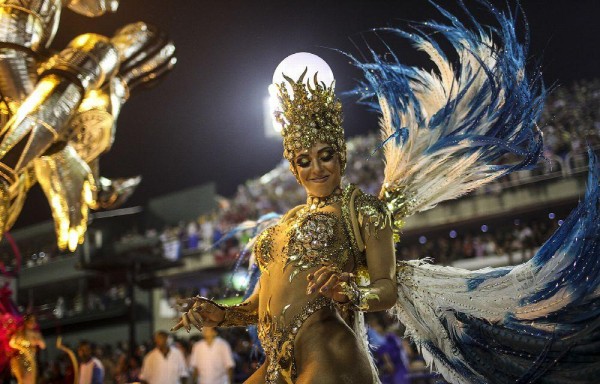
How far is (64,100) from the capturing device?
5477 mm

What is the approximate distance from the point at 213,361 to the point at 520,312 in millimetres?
5256

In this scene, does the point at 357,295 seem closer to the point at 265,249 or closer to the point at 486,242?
the point at 265,249

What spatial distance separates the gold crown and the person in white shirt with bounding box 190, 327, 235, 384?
4.93 metres

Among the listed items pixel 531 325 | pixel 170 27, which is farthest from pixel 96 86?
pixel 531 325

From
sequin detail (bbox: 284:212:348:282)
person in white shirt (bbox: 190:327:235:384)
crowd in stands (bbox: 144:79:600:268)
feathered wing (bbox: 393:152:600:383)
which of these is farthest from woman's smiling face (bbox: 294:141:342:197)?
person in white shirt (bbox: 190:327:235:384)

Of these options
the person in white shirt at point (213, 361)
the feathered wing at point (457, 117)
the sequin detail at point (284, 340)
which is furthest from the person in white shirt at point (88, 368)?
the feathered wing at point (457, 117)

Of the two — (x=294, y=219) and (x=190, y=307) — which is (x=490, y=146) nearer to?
(x=294, y=219)

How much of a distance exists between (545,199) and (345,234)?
486 inches

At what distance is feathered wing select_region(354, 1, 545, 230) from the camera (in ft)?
9.63

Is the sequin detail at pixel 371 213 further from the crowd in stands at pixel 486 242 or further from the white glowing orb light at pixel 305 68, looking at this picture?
the crowd in stands at pixel 486 242

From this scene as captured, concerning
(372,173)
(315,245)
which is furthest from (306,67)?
(372,173)

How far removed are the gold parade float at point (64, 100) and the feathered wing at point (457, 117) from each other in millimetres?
3159

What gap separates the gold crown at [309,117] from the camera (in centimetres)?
289

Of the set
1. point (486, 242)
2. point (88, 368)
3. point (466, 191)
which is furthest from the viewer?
point (486, 242)
